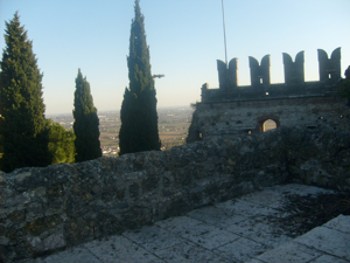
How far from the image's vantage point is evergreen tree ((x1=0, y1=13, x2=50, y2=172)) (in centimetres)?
1631

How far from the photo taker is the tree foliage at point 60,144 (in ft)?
57.0

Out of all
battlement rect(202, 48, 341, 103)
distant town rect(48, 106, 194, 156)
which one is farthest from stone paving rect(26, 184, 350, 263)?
battlement rect(202, 48, 341, 103)

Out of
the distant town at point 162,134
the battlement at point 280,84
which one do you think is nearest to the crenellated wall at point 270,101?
the battlement at point 280,84

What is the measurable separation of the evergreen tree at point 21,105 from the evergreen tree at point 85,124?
7.28 feet

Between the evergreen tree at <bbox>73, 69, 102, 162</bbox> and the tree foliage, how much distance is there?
0.56 m

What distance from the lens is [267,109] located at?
1975 cm

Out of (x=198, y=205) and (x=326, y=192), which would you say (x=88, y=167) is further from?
(x=326, y=192)

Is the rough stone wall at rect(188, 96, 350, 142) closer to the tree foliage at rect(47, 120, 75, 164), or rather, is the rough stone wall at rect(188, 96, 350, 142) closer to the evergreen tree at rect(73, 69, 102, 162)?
the evergreen tree at rect(73, 69, 102, 162)

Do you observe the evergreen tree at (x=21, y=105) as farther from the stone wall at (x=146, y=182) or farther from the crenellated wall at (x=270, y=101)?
the stone wall at (x=146, y=182)

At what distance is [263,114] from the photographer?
1983cm

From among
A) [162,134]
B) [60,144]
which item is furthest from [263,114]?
[162,134]

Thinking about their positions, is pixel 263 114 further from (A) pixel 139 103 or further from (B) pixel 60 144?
(B) pixel 60 144

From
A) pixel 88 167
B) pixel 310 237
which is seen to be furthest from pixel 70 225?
pixel 310 237

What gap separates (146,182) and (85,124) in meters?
16.4
